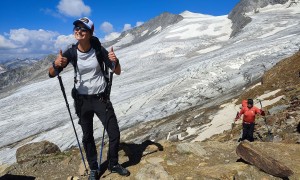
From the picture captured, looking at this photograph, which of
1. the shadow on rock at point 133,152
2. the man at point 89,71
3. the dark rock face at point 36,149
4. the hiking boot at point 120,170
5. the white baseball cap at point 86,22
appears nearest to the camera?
the white baseball cap at point 86,22

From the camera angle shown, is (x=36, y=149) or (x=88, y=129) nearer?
(x=88, y=129)

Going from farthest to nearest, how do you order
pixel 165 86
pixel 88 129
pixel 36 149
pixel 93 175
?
pixel 165 86 → pixel 36 149 → pixel 93 175 → pixel 88 129

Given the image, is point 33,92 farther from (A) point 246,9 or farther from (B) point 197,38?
(A) point 246,9

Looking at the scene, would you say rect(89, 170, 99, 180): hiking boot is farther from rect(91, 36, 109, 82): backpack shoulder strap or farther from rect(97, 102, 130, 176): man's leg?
rect(91, 36, 109, 82): backpack shoulder strap

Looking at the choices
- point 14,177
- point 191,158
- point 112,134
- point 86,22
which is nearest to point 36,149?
point 14,177

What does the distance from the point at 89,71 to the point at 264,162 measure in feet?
12.5

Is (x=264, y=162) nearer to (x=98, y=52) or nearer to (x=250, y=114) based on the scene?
(x=98, y=52)

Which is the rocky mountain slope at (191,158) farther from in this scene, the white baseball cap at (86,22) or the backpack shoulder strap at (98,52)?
the white baseball cap at (86,22)

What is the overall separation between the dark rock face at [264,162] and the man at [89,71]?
2.67m

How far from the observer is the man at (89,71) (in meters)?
6.77

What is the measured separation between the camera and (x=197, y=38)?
221ft

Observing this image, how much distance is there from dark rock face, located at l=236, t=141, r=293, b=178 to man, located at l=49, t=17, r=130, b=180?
2.67m

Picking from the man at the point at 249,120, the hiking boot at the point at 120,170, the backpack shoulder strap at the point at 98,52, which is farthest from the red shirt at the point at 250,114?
the backpack shoulder strap at the point at 98,52

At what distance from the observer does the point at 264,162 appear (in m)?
7.01
